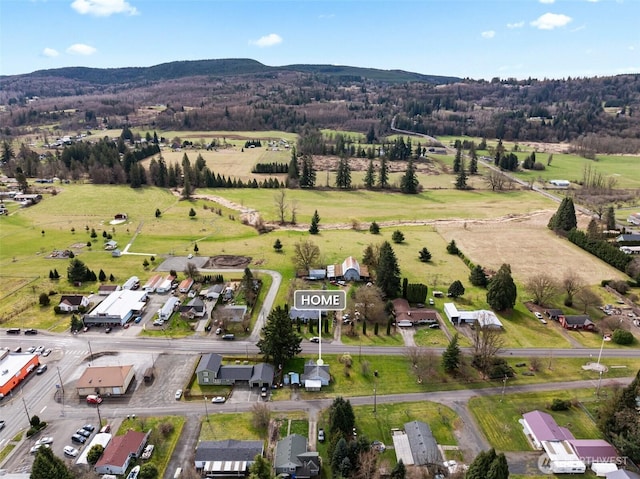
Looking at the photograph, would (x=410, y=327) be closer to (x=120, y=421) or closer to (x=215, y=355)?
(x=215, y=355)

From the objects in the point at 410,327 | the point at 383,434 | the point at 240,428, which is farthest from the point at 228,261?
the point at 383,434

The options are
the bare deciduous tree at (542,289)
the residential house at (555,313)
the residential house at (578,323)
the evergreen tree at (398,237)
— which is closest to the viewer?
the residential house at (578,323)

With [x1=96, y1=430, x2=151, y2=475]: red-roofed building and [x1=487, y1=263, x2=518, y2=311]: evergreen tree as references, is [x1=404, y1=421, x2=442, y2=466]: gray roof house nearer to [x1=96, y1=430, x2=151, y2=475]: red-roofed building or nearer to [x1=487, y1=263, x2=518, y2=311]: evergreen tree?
[x1=96, y1=430, x2=151, y2=475]: red-roofed building

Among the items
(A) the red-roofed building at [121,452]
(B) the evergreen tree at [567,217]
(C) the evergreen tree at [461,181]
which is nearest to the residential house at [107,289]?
(A) the red-roofed building at [121,452]

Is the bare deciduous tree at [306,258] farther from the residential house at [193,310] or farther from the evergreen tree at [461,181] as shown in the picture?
the evergreen tree at [461,181]

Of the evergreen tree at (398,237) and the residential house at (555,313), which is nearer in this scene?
the residential house at (555,313)

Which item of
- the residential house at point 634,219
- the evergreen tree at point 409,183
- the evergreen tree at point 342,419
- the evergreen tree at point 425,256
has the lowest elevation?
the evergreen tree at point 342,419
